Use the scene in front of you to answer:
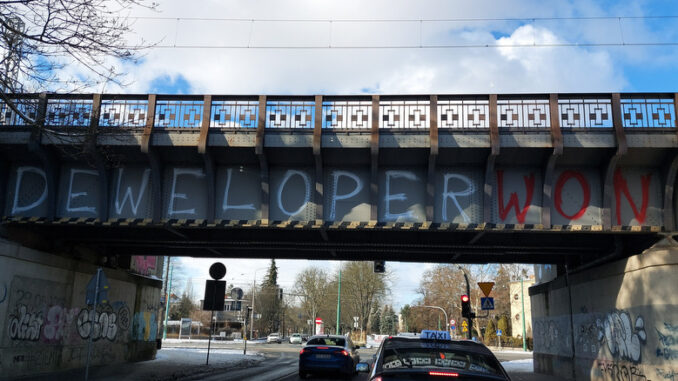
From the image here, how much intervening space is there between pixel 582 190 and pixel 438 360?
10.2 m

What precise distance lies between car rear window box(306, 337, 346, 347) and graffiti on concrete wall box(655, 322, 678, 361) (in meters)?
9.30

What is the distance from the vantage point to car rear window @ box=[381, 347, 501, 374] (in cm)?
547

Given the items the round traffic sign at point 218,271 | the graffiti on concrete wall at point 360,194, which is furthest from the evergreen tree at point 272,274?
the graffiti on concrete wall at point 360,194

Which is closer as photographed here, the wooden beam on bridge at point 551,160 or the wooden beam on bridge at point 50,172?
the wooden beam on bridge at point 551,160

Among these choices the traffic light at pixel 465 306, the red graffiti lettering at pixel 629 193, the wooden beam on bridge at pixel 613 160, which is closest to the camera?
the wooden beam on bridge at pixel 613 160

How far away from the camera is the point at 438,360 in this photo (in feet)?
18.4

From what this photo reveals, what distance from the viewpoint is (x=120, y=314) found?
21.0 m

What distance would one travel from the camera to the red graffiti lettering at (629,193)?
1384 centimetres

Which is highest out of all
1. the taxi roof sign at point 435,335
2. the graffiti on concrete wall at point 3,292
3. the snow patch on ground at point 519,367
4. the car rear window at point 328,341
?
the graffiti on concrete wall at point 3,292

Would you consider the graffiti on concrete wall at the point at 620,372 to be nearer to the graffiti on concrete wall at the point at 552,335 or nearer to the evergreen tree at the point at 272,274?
the graffiti on concrete wall at the point at 552,335

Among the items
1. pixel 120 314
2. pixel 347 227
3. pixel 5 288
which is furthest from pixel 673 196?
pixel 120 314

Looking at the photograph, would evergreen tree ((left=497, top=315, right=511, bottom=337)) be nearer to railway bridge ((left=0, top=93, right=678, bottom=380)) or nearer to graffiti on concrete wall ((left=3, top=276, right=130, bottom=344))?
railway bridge ((left=0, top=93, right=678, bottom=380))

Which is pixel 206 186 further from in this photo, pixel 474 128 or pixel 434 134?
pixel 474 128

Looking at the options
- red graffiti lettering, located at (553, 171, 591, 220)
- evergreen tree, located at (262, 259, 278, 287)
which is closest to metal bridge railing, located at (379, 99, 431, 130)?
red graffiti lettering, located at (553, 171, 591, 220)
